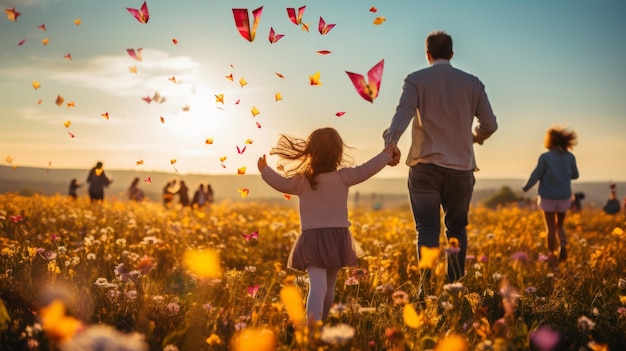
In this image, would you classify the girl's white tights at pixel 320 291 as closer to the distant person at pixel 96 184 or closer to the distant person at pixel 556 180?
the distant person at pixel 556 180

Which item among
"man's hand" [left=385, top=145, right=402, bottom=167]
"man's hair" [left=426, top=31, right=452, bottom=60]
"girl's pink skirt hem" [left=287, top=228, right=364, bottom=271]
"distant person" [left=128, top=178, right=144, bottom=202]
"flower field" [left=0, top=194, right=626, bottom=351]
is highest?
"man's hair" [left=426, top=31, right=452, bottom=60]

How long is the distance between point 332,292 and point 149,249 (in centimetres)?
298

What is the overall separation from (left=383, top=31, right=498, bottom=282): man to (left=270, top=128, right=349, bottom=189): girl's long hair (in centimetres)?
89

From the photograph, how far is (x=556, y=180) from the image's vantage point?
764 centimetres

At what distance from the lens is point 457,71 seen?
193 inches

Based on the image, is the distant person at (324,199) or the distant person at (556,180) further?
the distant person at (556,180)

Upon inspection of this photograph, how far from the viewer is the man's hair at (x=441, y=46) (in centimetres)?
493

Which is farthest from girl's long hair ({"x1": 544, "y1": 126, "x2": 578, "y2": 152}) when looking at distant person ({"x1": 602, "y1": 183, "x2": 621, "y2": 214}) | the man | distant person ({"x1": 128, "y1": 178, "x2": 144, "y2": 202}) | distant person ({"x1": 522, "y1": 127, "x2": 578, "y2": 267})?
distant person ({"x1": 128, "y1": 178, "x2": 144, "y2": 202})

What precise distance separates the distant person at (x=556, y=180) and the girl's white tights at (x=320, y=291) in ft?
14.9

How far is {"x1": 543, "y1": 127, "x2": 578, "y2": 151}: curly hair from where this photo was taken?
7.76m

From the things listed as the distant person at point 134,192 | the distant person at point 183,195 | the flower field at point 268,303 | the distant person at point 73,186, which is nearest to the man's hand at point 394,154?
the flower field at point 268,303

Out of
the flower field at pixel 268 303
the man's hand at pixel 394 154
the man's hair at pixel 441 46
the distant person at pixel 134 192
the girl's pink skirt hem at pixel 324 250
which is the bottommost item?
the flower field at pixel 268 303

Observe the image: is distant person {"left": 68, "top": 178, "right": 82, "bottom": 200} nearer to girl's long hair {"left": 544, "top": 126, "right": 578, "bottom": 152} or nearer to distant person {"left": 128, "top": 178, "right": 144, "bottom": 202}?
distant person {"left": 128, "top": 178, "right": 144, "bottom": 202}

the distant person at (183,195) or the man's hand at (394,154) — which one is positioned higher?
the man's hand at (394,154)
